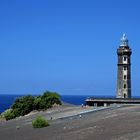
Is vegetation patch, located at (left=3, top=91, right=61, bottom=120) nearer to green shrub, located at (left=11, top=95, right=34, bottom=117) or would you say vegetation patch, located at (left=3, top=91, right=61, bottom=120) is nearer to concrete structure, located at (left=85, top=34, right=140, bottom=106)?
green shrub, located at (left=11, top=95, right=34, bottom=117)

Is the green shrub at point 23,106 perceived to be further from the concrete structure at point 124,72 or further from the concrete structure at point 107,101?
the concrete structure at point 124,72

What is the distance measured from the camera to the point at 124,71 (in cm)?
9688

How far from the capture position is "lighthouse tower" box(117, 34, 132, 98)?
313ft

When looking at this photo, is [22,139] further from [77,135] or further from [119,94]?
[119,94]

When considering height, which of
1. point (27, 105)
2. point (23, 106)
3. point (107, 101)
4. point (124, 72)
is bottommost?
point (23, 106)

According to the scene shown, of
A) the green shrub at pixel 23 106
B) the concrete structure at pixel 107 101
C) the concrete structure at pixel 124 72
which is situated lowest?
the green shrub at pixel 23 106

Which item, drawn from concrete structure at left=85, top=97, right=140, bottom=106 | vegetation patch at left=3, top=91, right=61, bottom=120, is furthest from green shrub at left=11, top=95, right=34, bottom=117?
concrete structure at left=85, top=97, right=140, bottom=106

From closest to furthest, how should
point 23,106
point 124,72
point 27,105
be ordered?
point 23,106
point 27,105
point 124,72

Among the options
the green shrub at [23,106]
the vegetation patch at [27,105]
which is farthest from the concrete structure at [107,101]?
the green shrub at [23,106]

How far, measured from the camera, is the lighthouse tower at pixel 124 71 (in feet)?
313

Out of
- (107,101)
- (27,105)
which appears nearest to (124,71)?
(107,101)

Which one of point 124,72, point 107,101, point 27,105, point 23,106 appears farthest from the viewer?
point 124,72

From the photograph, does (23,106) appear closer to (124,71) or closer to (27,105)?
(27,105)

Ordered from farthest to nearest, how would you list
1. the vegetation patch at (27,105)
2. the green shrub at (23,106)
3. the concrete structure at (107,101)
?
the concrete structure at (107,101), the green shrub at (23,106), the vegetation patch at (27,105)
